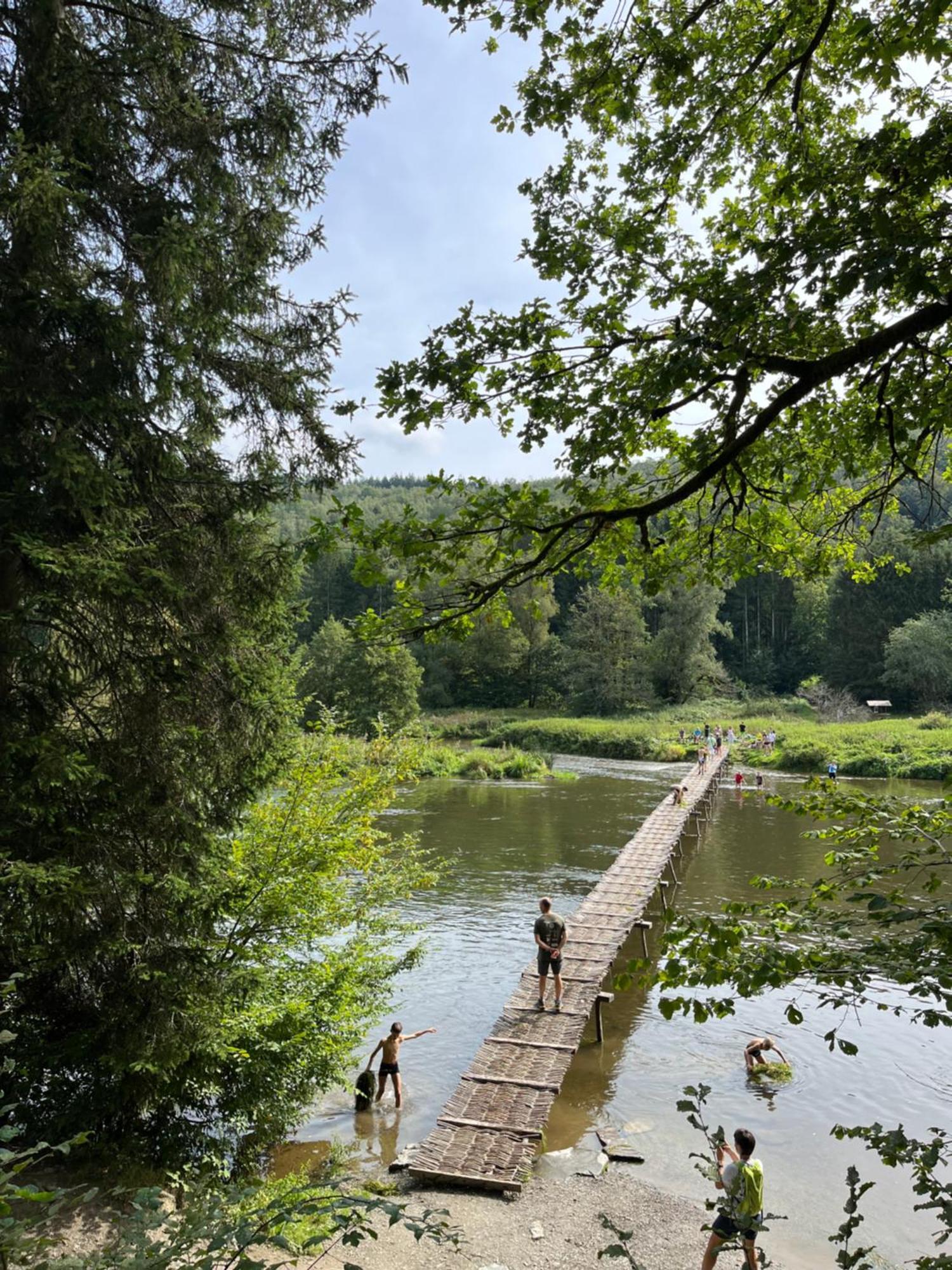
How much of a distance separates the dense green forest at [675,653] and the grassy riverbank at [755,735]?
3917 millimetres

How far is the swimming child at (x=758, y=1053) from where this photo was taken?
1053cm

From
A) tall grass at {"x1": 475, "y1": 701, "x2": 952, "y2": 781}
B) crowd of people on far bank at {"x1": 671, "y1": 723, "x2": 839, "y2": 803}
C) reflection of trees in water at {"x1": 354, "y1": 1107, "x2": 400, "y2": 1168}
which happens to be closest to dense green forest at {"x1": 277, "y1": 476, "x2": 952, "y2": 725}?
tall grass at {"x1": 475, "y1": 701, "x2": 952, "y2": 781}

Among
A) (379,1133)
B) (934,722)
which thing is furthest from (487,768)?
(379,1133)

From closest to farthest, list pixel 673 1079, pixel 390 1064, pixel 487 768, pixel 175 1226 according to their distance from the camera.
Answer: pixel 175 1226, pixel 390 1064, pixel 673 1079, pixel 487 768

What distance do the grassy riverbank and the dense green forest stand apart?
3.92 m

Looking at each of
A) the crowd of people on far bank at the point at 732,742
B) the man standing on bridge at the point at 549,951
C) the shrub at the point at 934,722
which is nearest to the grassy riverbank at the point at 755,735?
the shrub at the point at 934,722

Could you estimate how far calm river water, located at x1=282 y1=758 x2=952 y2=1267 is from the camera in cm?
829

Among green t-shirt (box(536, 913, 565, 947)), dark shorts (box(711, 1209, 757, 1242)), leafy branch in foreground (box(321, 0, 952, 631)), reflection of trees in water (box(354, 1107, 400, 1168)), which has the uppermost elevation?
leafy branch in foreground (box(321, 0, 952, 631))

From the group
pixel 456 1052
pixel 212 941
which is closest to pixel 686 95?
pixel 212 941

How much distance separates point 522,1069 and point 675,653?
5513 centimetres

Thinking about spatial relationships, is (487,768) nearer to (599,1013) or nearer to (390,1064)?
(599,1013)

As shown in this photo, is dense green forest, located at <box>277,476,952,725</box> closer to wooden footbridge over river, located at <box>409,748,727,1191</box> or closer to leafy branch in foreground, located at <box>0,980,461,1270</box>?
wooden footbridge over river, located at <box>409,748,727,1191</box>

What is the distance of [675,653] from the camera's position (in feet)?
205

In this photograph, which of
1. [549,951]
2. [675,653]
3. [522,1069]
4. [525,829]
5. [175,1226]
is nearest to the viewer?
[175,1226]
